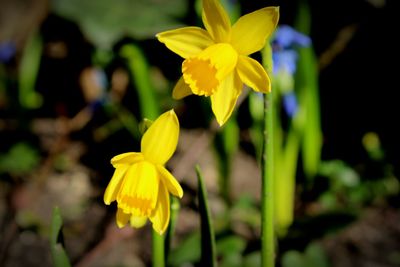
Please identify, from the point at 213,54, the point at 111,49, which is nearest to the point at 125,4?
the point at 111,49

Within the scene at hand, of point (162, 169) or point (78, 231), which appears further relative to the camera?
point (78, 231)

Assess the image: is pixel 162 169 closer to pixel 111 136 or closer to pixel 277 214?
pixel 277 214

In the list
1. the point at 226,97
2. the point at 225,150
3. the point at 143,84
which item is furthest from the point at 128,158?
the point at 143,84

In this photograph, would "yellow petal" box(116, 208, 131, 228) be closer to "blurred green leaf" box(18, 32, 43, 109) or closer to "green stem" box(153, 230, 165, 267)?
"green stem" box(153, 230, 165, 267)

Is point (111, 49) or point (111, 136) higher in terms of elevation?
point (111, 49)

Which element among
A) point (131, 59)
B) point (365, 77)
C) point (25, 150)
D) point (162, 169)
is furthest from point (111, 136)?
point (162, 169)

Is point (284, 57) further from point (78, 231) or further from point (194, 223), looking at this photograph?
point (78, 231)

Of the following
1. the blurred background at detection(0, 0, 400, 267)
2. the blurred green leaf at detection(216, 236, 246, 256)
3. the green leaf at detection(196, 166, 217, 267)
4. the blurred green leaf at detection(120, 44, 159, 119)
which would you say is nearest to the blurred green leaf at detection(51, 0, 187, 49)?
the blurred background at detection(0, 0, 400, 267)

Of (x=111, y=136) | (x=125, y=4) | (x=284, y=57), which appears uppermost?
(x=125, y=4)

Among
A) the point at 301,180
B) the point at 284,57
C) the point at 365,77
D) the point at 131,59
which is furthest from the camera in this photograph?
the point at 365,77

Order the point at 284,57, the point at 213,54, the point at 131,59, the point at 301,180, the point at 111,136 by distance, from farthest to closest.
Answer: the point at 111,136 → the point at 301,180 → the point at 131,59 → the point at 284,57 → the point at 213,54
